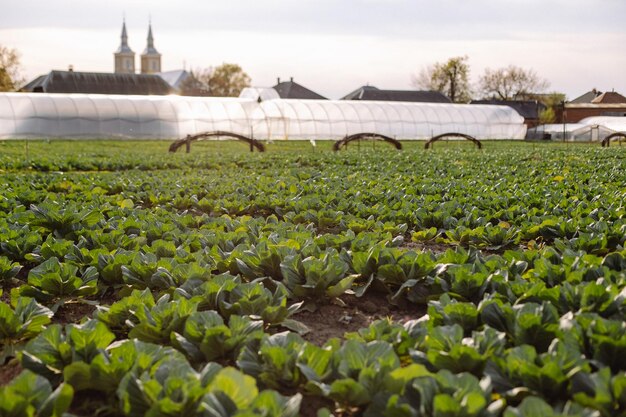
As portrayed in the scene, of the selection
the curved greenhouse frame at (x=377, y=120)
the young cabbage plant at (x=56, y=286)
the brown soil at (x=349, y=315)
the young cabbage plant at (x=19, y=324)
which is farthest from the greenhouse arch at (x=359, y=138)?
the young cabbage plant at (x=19, y=324)

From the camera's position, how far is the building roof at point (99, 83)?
234 feet

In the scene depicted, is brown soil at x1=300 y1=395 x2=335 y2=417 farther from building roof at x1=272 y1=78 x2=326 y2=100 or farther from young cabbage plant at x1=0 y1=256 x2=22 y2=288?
building roof at x1=272 y1=78 x2=326 y2=100

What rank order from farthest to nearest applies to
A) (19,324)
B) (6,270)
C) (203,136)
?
1. (203,136)
2. (6,270)
3. (19,324)

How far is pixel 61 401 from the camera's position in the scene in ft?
7.76

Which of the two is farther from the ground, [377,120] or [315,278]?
[377,120]

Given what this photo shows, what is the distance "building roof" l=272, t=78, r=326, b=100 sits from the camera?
263 feet

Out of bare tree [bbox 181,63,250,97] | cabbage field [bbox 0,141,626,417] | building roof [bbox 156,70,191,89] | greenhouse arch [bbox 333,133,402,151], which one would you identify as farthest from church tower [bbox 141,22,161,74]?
cabbage field [bbox 0,141,626,417]

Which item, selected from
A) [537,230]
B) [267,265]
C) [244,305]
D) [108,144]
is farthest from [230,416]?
[108,144]

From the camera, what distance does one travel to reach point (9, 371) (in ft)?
9.99

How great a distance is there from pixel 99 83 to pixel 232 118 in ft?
132

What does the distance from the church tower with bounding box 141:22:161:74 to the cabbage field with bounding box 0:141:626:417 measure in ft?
591

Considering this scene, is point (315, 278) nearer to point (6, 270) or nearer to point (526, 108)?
point (6, 270)

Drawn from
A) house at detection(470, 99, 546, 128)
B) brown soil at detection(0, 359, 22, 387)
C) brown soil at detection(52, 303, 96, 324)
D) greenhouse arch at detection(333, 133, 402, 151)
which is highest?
house at detection(470, 99, 546, 128)

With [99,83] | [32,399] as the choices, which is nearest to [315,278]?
[32,399]
